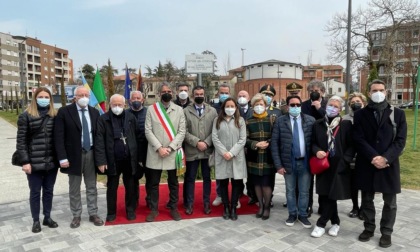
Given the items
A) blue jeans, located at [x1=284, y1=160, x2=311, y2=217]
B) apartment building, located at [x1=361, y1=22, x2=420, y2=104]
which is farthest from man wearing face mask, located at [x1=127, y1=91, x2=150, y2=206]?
apartment building, located at [x1=361, y1=22, x2=420, y2=104]

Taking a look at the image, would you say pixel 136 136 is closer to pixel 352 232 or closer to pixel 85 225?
pixel 85 225

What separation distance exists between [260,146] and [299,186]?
2.64ft

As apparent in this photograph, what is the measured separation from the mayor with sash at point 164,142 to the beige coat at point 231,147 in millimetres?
555

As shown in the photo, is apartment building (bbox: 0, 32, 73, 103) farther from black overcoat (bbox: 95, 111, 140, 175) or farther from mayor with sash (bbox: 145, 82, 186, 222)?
mayor with sash (bbox: 145, 82, 186, 222)

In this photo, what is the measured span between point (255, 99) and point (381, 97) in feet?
5.56

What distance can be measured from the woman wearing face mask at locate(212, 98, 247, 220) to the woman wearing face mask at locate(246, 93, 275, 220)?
132 millimetres

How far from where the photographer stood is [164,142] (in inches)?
186

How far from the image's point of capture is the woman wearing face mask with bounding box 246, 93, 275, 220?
4.70 m

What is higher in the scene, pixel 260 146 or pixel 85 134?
pixel 85 134

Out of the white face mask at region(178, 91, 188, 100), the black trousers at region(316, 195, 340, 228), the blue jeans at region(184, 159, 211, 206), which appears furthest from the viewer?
the white face mask at region(178, 91, 188, 100)

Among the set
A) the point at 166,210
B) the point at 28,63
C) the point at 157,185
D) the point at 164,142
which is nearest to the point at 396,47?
the point at 166,210

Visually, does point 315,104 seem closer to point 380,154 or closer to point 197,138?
point 380,154

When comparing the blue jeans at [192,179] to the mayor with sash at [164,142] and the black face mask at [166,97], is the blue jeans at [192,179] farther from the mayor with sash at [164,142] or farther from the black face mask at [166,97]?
the black face mask at [166,97]

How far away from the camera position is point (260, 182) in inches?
190
